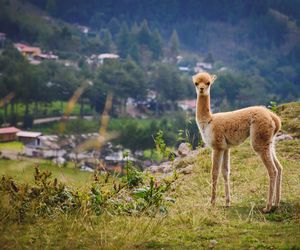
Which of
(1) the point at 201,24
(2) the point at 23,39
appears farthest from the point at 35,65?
(1) the point at 201,24

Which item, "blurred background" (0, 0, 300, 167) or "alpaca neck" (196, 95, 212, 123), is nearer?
"alpaca neck" (196, 95, 212, 123)

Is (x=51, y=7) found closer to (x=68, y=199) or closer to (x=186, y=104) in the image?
(x=186, y=104)

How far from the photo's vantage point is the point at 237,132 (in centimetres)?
580

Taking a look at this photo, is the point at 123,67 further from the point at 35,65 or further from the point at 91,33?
the point at 91,33

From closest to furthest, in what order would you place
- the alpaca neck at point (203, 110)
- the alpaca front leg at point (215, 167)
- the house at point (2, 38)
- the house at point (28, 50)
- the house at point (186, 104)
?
the alpaca front leg at point (215, 167)
the alpaca neck at point (203, 110)
the house at point (186, 104)
the house at point (28, 50)
the house at point (2, 38)

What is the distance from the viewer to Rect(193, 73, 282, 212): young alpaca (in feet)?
18.3

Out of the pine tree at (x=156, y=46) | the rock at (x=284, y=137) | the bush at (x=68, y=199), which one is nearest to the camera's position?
the bush at (x=68, y=199)

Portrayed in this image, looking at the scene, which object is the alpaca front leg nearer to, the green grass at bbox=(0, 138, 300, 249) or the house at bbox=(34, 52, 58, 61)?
the green grass at bbox=(0, 138, 300, 249)

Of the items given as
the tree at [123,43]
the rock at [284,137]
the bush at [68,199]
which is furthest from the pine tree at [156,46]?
the bush at [68,199]

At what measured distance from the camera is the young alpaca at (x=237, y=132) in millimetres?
5582

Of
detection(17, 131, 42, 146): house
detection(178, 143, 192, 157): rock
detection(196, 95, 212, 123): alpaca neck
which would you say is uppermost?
detection(196, 95, 212, 123): alpaca neck

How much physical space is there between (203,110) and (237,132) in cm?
49

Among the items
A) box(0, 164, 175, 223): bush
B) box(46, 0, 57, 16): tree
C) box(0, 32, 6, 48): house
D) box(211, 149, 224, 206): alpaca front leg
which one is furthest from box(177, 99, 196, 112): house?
box(0, 164, 175, 223): bush

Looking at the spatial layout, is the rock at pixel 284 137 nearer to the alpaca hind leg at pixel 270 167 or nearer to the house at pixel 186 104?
the alpaca hind leg at pixel 270 167
